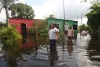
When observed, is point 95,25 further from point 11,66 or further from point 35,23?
point 11,66

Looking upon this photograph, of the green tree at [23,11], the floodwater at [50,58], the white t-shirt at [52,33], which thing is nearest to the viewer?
the floodwater at [50,58]

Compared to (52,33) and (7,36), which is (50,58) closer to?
(52,33)

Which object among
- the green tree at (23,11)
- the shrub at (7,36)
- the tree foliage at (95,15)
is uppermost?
the green tree at (23,11)

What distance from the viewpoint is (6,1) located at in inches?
1532

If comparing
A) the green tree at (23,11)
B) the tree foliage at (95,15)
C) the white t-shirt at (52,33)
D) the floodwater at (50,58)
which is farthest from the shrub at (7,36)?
the green tree at (23,11)

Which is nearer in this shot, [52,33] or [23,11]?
[52,33]

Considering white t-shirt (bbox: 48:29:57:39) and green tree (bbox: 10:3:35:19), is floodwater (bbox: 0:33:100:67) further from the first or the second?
green tree (bbox: 10:3:35:19)

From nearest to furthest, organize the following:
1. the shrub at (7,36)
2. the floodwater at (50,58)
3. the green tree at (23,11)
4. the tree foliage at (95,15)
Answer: the floodwater at (50,58) → the shrub at (7,36) → the tree foliage at (95,15) → the green tree at (23,11)

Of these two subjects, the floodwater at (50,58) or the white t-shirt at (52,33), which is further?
the white t-shirt at (52,33)

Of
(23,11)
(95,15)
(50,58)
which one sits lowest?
(50,58)

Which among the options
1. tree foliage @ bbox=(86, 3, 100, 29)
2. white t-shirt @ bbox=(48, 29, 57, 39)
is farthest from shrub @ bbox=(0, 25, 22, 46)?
tree foliage @ bbox=(86, 3, 100, 29)

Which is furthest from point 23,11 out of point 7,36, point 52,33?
point 52,33

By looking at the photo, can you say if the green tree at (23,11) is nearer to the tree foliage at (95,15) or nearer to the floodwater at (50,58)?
the tree foliage at (95,15)

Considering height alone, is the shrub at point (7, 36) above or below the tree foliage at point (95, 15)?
below
